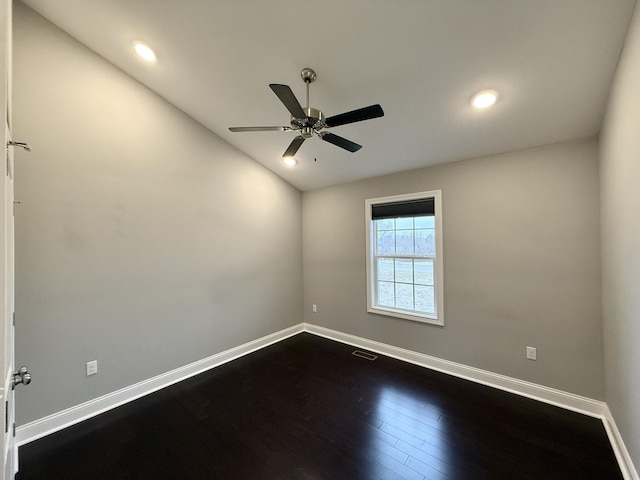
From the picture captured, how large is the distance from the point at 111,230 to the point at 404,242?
3208 mm

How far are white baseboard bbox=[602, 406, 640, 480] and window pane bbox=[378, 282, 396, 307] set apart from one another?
2.02m

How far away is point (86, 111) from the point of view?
2.32 m

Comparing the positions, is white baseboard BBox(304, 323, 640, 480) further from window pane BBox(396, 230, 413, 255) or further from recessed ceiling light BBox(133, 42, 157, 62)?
recessed ceiling light BBox(133, 42, 157, 62)

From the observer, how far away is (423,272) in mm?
3277

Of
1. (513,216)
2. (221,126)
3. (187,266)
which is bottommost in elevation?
(187,266)

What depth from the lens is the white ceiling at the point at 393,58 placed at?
1540 millimetres

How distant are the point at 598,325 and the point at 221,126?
13.6 feet

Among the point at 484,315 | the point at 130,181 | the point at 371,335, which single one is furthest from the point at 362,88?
the point at 371,335

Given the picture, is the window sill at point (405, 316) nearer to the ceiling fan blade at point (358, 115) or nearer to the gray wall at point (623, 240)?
the gray wall at point (623, 240)

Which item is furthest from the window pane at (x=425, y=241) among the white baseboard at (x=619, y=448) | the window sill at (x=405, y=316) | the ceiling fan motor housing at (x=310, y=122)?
the ceiling fan motor housing at (x=310, y=122)

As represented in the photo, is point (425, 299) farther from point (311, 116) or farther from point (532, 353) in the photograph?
point (311, 116)

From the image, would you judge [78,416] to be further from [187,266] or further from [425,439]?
[425,439]

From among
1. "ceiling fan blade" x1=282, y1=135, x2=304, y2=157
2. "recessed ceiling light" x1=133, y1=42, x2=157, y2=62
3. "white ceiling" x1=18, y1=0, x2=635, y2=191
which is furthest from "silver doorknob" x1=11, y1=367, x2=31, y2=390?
"recessed ceiling light" x1=133, y1=42, x2=157, y2=62

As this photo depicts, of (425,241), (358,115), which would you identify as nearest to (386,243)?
(425,241)
